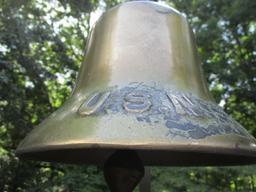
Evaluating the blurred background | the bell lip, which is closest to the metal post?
the blurred background

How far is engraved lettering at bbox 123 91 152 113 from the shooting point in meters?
1.07

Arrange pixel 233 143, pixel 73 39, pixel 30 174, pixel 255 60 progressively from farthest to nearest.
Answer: pixel 255 60 → pixel 73 39 → pixel 30 174 → pixel 233 143

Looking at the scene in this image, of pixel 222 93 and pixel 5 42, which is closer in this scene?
pixel 5 42

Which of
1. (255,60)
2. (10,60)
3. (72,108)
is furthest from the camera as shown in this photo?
(255,60)

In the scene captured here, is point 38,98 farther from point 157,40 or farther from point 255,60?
point 157,40

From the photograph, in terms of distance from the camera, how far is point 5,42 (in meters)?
4.20

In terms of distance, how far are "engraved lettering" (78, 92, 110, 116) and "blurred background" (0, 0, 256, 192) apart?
2765 mm

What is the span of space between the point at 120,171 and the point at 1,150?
4167 millimetres

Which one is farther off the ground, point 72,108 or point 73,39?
point 72,108

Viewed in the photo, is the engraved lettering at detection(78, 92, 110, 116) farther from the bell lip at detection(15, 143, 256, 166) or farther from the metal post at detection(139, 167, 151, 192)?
the metal post at detection(139, 167, 151, 192)

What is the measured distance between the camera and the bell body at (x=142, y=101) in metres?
0.97

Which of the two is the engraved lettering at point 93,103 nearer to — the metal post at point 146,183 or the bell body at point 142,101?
the bell body at point 142,101

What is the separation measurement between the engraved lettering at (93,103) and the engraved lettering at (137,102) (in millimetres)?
74

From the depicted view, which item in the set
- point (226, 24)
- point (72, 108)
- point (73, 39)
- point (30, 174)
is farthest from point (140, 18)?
point (226, 24)
